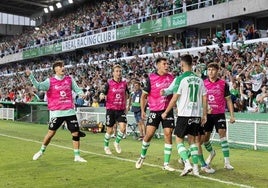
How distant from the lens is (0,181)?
8727 mm

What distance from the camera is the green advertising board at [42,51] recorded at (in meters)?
51.5

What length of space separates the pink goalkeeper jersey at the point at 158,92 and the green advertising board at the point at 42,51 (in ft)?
137

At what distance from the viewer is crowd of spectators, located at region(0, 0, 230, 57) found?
3525cm

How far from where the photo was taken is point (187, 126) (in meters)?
8.91

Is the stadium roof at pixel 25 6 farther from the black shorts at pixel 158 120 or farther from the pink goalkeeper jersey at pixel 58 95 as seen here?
the black shorts at pixel 158 120

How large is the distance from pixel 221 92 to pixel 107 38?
32.9 metres

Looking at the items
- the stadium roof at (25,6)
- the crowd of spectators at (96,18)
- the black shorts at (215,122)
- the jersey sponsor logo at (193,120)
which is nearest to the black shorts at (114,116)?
the black shorts at (215,122)

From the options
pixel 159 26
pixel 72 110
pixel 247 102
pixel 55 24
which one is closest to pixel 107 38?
pixel 159 26

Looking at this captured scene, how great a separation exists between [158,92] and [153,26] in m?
26.9

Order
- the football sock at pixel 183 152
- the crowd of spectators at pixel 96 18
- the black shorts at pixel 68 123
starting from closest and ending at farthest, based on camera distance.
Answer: the football sock at pixel 183 152
the black shorts at pixel 68 123
the crowd of spectators at pixel 96 18

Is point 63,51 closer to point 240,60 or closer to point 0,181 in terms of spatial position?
point 240,60

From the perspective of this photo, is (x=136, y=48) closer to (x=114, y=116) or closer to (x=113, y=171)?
(x=114, y=116)

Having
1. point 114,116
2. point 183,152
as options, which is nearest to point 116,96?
point 114,116

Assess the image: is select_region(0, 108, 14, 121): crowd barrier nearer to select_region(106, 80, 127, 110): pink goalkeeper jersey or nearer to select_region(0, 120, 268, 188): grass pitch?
select_region(0, 120, 268, 188): grass pitch
